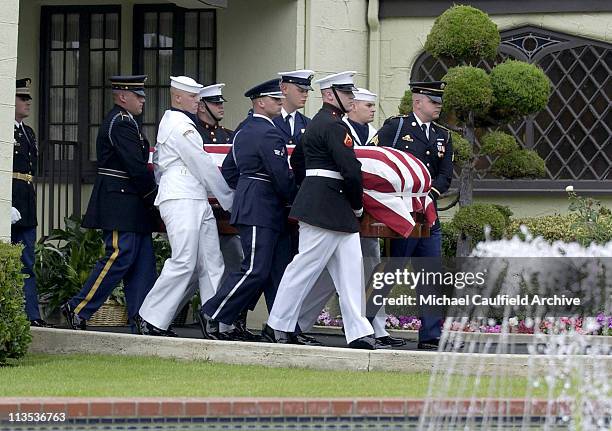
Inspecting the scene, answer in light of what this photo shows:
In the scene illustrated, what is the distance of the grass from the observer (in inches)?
365

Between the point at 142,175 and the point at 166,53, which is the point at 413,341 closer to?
the point at 142,175

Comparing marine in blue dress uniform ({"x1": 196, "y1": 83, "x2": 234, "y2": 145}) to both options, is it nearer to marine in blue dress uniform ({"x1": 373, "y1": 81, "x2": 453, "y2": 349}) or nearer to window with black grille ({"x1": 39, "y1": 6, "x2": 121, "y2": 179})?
marine in blue dress uniform ({"x1": 373, "y1": 81, "x2": 453, "y2": 349})

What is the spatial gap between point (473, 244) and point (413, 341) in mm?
1402

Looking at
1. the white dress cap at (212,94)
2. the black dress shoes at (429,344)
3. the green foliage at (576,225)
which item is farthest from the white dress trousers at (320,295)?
the green foliage at (576,225)

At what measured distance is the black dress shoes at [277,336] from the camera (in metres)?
11.5

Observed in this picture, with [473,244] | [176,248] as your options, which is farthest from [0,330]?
[473,244]

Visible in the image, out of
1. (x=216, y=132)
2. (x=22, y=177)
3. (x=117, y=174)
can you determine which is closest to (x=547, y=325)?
(x=216, y=132)

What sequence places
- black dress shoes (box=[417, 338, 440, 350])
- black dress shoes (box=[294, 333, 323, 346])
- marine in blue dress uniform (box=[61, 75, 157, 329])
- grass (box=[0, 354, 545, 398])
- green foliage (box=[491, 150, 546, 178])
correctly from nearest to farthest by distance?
grass (box=[0, 354, 545, 398]) → black dress shoes (box=[294, 333, 323, 346]) → black dress shoes (box=[417, 338, 440, 350]) → marine in blue dress uniform (box=[61, 75, 157, 329]) → green foliage (box=[491, 150, 546, 178])

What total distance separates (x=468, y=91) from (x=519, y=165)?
3.24 ft

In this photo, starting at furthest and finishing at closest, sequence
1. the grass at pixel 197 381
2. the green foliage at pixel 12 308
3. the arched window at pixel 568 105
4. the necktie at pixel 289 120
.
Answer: the arched window at pixel 568 105
the necktie at pixel 289 120
the green foliage at pixel 12 308
the grass at pixel 197 381

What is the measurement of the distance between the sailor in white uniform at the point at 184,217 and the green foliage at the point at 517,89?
9.39ft

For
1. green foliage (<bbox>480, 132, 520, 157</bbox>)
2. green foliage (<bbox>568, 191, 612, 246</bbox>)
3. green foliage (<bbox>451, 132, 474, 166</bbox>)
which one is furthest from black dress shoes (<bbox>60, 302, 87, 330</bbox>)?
green foliage (<bbox>568, 191, 612, 246</bbox>)

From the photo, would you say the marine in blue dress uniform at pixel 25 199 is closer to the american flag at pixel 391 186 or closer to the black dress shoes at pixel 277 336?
the black dress shoes at pixel 277 336

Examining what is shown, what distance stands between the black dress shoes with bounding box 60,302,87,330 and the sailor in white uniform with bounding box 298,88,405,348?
175cm
